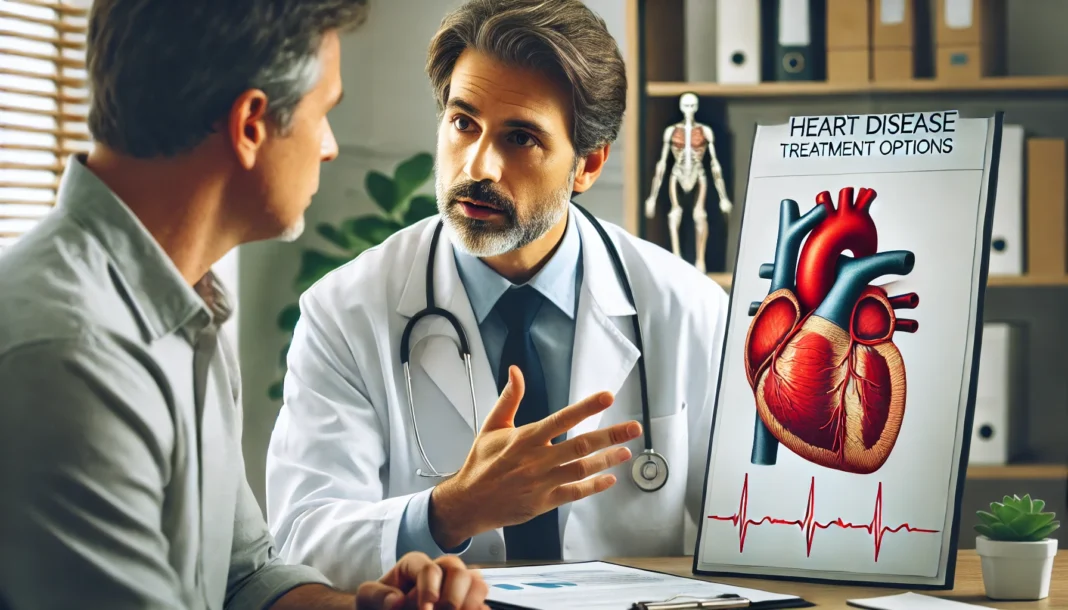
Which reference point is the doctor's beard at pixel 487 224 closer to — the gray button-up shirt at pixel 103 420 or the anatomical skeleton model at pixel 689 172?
the gray button-up shirt at pixel 103 420

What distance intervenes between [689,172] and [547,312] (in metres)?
1.01

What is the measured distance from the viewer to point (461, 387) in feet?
5.71

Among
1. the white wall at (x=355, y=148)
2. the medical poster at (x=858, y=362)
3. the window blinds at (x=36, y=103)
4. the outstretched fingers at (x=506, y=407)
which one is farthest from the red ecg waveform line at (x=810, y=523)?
the white wall at (x=355, y=148)

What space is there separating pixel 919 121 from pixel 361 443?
939 millimetres

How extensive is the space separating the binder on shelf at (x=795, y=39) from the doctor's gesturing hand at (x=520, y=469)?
1.64 metres

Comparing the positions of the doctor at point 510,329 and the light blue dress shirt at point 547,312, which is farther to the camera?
the light blue dress shirt at point 547,312

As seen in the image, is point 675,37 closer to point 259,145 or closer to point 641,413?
point 641,413

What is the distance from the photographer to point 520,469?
1.35 metres

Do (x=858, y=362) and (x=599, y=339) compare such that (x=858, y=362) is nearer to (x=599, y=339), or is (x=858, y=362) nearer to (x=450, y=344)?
(x=599, y=339)

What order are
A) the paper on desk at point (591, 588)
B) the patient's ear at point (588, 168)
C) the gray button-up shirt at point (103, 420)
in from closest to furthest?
the gray button-up shirt at point (103, 420) → the paper on desk at point (591, 588) → the patient's ear at point (588, 168)

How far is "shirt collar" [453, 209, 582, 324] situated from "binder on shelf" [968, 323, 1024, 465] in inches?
49.8

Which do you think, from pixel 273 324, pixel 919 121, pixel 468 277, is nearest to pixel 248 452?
pixel 273 324

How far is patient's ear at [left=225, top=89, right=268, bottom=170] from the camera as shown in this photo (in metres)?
0.93

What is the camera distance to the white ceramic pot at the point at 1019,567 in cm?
114
